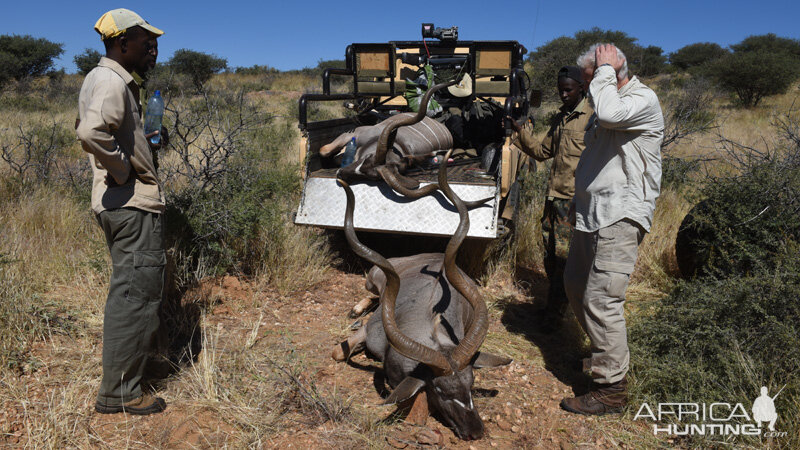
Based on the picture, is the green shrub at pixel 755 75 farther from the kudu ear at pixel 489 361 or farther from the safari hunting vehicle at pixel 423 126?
the kudu ear at pixel 489 361

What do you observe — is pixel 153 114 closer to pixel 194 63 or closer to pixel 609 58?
pixel 609 58

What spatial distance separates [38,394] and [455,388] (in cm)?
286

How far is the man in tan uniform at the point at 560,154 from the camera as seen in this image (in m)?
4.88

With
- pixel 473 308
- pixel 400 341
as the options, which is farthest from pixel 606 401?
pixel 400 341

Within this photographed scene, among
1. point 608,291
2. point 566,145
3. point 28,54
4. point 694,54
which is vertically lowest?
point 608,291

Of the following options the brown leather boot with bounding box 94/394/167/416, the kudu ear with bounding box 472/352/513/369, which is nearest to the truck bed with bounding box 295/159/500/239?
the kudu ear with bounding box 472/352/513/369

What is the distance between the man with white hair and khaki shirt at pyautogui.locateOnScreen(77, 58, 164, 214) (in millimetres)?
2957

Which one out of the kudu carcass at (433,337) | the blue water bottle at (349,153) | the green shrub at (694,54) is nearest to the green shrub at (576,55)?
the green shrub at (694,54)

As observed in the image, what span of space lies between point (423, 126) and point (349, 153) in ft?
4.07

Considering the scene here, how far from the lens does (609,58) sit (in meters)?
3.57

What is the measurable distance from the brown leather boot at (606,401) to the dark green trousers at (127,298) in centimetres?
305

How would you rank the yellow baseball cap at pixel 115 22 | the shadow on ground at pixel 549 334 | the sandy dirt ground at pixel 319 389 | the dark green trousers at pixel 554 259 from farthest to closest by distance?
the dark green trousers at pixel 554 259 → the shadow on ground at pixel 549 334 → the sandy dirt ground at pixel 319 389 → the yellow baseball cap at pixel 115 22

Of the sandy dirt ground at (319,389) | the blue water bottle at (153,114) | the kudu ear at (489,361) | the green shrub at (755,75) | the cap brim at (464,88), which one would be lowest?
the sandy dirt ground at (319,389)

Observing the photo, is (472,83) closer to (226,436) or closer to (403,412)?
(403,412)
